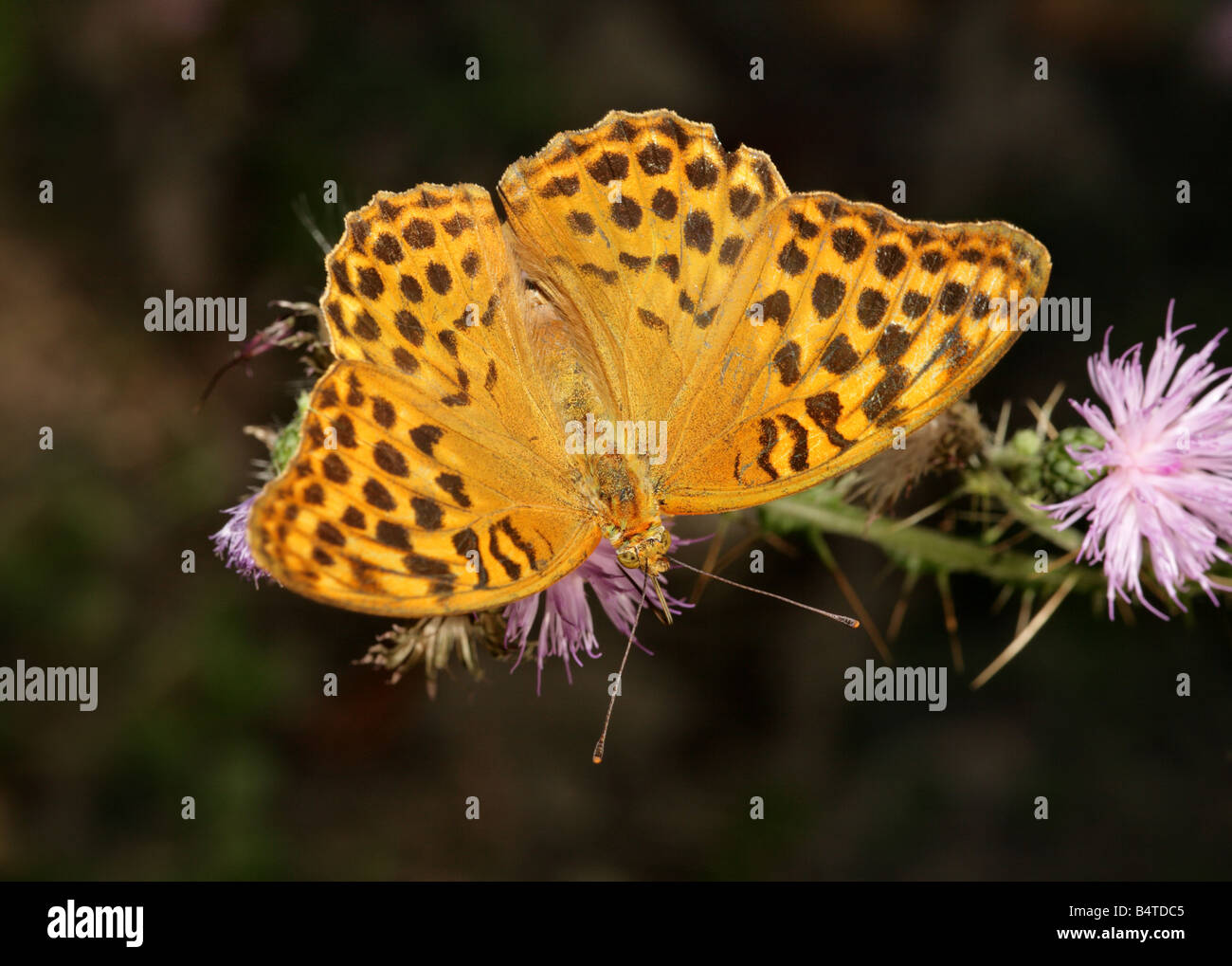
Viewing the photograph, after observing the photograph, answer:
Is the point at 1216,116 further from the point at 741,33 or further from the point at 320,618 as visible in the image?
the point at 320,618

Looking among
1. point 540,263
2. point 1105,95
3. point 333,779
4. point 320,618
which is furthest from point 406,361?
point 1105,95
